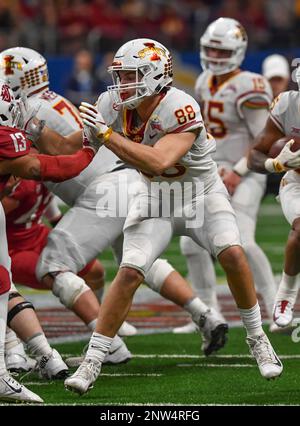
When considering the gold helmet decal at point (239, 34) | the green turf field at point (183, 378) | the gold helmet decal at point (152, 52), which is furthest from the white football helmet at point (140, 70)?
the gold helmet decal at point (239, 34)

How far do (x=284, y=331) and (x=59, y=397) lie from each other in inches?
76.3

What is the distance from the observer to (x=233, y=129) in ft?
22.7

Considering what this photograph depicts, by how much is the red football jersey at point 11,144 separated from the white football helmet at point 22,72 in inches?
45.4

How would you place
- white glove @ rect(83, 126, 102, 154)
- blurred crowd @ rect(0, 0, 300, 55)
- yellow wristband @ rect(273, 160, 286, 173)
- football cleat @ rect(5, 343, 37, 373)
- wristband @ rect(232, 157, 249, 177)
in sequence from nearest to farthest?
white glove @ rect(83, 126, 102, 154), yellow wristband @ rect(273, 160, 286, 173), football cleat @ rect(5, 343, 37, 373), wristband @ rect(232, 157, 249, 177), blurred crowd @ rect(0, 0, 300, 55)

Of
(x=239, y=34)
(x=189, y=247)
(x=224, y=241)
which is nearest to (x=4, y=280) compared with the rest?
(x=224, y=241)

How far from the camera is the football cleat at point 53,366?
519 centimetres

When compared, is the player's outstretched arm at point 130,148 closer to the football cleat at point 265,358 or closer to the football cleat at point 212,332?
the football cleat at point 265,358

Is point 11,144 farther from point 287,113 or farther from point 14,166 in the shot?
point 287,113

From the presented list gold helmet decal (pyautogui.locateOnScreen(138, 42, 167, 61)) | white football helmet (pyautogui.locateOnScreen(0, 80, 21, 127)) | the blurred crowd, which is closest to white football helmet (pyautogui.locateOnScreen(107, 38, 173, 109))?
gold helmet decal (pyautogui.locateOnScreen(138, 42, 167, 61))

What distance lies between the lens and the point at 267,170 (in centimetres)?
547

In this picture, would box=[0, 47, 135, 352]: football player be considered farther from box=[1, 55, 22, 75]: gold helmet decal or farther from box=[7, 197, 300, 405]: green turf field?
box=[7, 197, 300, 405]: green turf field

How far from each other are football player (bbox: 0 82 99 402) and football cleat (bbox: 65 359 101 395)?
14cm

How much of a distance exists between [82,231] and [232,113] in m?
1.59

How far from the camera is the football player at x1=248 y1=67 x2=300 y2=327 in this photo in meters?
5.51
